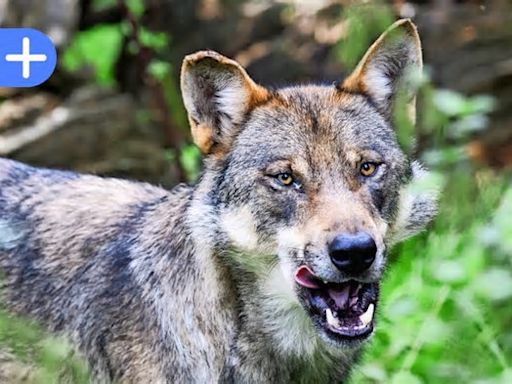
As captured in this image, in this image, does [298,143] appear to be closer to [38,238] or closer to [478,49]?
[38,238]

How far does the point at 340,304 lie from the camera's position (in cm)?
465

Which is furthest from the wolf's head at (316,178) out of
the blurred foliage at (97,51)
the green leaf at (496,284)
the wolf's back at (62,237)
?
the blurred foliage at (97,51)

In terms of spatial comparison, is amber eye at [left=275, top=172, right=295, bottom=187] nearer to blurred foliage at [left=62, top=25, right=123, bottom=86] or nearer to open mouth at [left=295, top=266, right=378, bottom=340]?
open mouth at [left=295, top=266, right=378, bottom=340]

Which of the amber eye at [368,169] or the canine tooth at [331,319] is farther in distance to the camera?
the amber eye at [368,169]

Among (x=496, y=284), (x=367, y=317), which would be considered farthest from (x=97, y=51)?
(x=496, y=284)

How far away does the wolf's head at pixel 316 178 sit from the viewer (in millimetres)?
4539

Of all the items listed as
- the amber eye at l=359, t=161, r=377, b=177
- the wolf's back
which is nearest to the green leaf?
the amber eye at l=359, t=161, r=377, b=177

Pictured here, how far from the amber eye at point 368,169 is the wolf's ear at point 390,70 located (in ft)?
1.60

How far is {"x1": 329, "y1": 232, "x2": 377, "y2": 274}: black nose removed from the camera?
4.36 m

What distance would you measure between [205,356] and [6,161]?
187cm

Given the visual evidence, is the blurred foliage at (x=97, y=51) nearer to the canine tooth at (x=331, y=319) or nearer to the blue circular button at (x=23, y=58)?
the blue circular button at (x=23, y=58)

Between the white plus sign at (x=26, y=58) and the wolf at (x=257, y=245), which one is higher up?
the white plus sign at (x=26, y=58)

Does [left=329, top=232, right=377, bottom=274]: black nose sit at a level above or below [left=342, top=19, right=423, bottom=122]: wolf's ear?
below

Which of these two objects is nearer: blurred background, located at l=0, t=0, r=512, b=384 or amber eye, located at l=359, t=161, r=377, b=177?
amber eye, located at l=359, t=161, r=377, b=177
